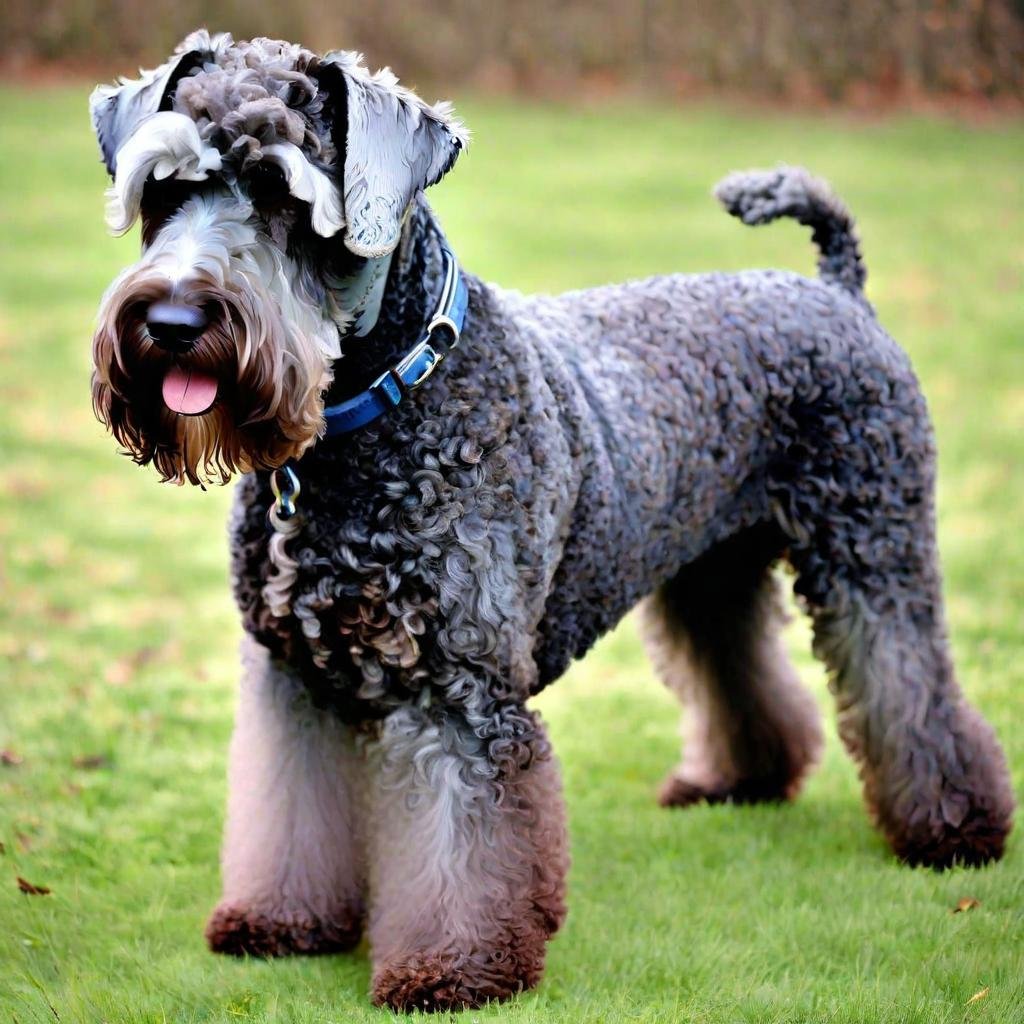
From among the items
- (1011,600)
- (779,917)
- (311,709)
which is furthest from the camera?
(1011,600)

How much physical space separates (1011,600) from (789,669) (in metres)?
2.75

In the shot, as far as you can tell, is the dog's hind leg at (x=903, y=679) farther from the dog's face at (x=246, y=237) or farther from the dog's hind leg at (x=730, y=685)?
the dog's face at (x=246, y=237)

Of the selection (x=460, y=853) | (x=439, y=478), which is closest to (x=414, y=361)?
(x=439, y=478)

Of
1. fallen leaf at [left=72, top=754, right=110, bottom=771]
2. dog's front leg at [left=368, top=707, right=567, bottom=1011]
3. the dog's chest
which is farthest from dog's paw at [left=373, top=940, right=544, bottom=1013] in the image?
fallen leaf at [left=72, top=754, right=110, bottom=771]

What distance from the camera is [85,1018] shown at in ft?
12.5

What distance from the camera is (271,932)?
4.33 metres

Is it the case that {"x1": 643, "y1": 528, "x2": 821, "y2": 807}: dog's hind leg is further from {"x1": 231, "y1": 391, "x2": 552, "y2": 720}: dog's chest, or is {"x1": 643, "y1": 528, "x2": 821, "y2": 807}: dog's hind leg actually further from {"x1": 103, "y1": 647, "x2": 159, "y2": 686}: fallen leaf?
{"x1": 103, "y1": 647, "x2": 159, "y2": 686}: fallen leaf

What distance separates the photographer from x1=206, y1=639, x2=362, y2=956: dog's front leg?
4.28 meters

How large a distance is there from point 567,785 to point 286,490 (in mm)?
2499

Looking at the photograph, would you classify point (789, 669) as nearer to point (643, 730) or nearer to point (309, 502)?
point (643, 730)

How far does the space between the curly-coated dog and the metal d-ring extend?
0.01m

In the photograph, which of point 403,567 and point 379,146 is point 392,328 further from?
point 403,567

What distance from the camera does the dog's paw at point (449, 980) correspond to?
390 cm

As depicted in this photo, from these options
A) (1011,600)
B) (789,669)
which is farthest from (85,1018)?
(1011,600)
